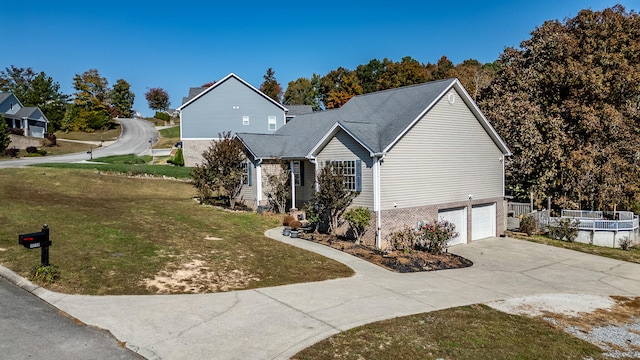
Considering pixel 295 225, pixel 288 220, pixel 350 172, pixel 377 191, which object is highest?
pixel 350 172

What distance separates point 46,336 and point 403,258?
1260 cm

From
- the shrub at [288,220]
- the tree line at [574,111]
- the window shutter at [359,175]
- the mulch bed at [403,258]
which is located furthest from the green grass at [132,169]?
the tree line at [574,111]

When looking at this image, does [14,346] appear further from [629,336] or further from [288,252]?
[629,336]

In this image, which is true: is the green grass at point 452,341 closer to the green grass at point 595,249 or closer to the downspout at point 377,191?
the downspout at point 377,191

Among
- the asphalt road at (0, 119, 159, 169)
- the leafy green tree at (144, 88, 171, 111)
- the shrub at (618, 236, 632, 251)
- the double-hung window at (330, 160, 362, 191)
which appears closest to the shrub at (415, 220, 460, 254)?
the double-hung window at (330, 160, 362, 191)

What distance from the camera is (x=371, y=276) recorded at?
1480 cm

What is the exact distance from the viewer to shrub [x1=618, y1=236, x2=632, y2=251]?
23.1 metres

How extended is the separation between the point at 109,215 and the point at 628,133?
3221 cm

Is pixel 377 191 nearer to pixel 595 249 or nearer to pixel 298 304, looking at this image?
pixel 298 304

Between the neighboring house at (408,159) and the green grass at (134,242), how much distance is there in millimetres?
3889

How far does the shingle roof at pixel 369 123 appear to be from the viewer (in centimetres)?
2033

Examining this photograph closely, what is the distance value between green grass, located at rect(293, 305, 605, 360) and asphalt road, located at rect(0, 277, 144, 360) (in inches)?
152

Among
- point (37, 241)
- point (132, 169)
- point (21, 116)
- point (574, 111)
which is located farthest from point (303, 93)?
point (37, 241)

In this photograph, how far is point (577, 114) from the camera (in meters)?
28.9
